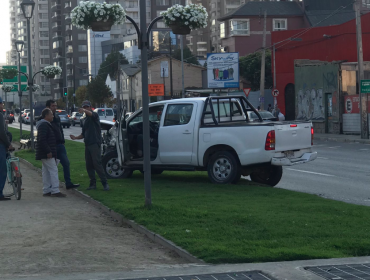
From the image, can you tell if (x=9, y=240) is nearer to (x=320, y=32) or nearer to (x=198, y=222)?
(x=198, y=222)

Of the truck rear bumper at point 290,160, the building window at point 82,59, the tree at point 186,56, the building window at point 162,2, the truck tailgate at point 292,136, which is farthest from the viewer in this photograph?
the building window at point 82,59

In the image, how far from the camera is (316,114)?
39562 millimetres

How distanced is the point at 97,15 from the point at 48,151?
3.12m

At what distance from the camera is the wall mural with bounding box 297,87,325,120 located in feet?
129

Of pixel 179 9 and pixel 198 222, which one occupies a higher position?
pixel 179 9

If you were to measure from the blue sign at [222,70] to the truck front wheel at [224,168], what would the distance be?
4532 centimetres

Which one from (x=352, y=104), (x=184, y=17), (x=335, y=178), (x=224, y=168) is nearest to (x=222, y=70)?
(x=352, y=104)

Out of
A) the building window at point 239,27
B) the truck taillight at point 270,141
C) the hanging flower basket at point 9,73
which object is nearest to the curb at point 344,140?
the truck taillight at point 270,141

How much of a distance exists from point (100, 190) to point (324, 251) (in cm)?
646

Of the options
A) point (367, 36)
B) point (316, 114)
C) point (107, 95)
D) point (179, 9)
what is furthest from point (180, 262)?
point (107, 95)

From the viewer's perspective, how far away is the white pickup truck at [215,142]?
40.6 feet

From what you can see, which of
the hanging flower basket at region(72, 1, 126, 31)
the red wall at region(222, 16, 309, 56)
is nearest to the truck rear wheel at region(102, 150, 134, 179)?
the hanging flower basket at region(72, 1, 126, 31)

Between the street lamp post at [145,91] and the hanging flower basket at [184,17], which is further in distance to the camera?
the hanging flower basket at [184,17]

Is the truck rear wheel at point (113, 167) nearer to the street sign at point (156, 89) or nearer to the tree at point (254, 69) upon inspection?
the street sign at point (156, 89)
